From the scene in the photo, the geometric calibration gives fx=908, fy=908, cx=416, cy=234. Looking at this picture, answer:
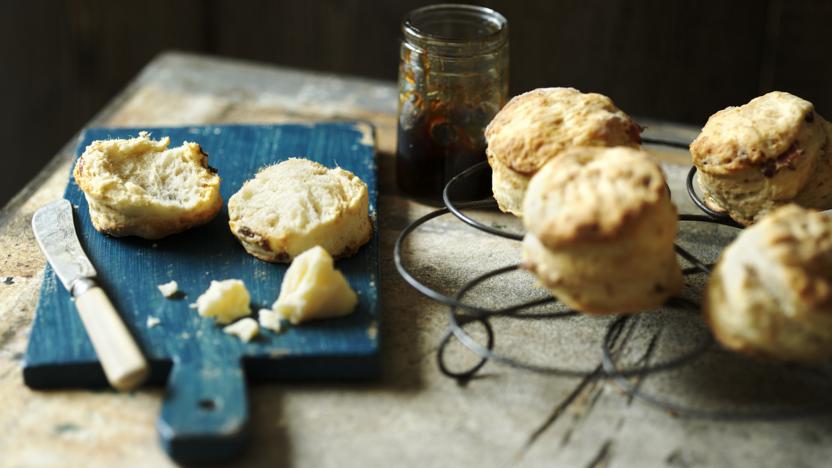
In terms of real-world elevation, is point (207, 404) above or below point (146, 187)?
below

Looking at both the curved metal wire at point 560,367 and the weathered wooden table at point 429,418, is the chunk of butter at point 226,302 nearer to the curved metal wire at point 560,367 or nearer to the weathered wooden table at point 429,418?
the weathered wooden table at point 429,418

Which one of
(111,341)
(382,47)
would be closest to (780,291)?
(111,341)

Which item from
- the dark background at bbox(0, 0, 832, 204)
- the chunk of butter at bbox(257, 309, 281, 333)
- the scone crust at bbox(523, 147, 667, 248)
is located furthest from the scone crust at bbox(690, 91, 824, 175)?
the dark background at bbox(0, 0, 832, 204)

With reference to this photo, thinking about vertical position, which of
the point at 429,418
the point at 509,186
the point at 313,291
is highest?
the point at 509,186

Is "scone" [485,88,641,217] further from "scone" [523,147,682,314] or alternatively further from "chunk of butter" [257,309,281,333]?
"chunk of butter" [257,309,281,333]

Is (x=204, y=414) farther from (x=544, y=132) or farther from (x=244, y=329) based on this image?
(x=544, y=132)

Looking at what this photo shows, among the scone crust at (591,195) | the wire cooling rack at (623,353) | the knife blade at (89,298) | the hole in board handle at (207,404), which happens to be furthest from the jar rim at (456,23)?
the hole in board handle at (207,404)

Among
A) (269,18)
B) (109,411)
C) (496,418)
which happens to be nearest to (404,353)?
(496,418)
